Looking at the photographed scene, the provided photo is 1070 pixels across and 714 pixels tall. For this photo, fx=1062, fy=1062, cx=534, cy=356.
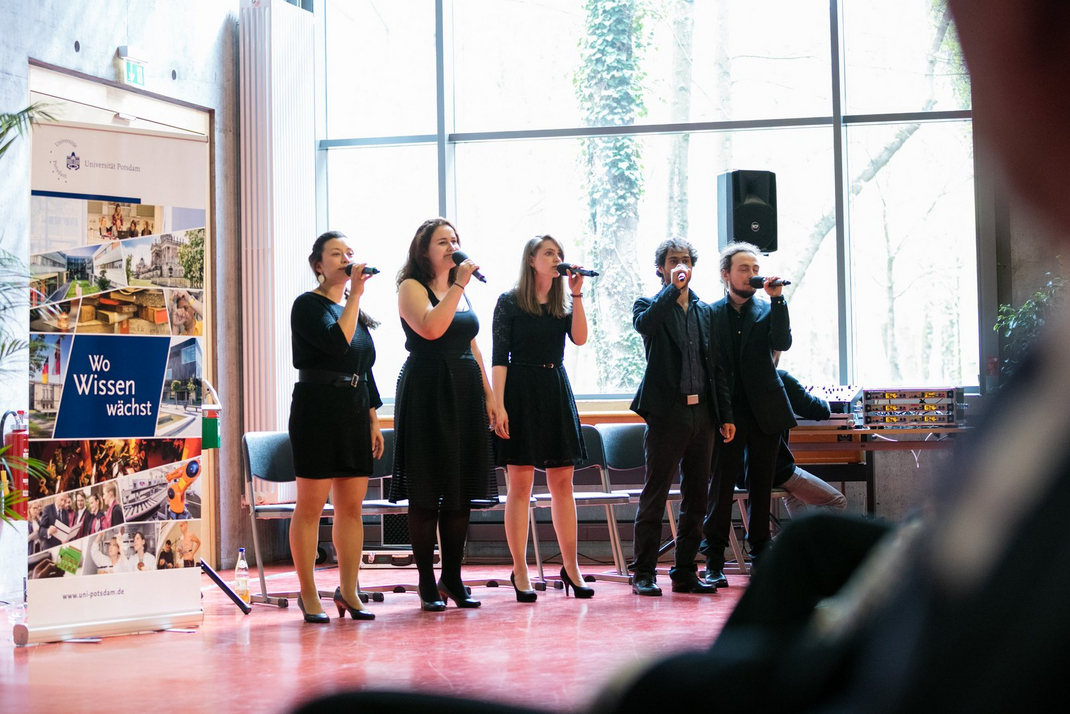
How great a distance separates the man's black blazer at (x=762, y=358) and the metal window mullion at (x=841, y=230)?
202cm

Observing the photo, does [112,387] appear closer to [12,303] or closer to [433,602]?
[12,303]

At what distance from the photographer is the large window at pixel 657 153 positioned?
7250 mm

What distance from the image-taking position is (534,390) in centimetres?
486

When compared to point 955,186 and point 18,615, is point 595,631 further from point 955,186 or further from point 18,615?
point 955,186

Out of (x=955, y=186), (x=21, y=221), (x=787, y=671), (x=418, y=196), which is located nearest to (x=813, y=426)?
(x=955, y=186)

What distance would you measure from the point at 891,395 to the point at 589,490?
199 centimetres

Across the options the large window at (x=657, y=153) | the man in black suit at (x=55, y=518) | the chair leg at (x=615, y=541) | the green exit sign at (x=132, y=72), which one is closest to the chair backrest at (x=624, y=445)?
the chair leg at (x=615, y=541)

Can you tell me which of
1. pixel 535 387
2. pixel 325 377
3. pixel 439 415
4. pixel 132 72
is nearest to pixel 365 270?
pixel 325 377

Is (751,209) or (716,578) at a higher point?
(751,209)

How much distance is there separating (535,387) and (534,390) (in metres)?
0.01

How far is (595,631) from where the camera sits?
13.4 ft

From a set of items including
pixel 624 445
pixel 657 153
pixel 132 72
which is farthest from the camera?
pixel 657 153

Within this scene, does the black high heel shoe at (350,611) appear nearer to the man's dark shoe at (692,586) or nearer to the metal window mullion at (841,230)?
the man's dark shoe at (692,586)

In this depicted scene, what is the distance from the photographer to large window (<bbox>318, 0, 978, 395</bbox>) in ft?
23.8
